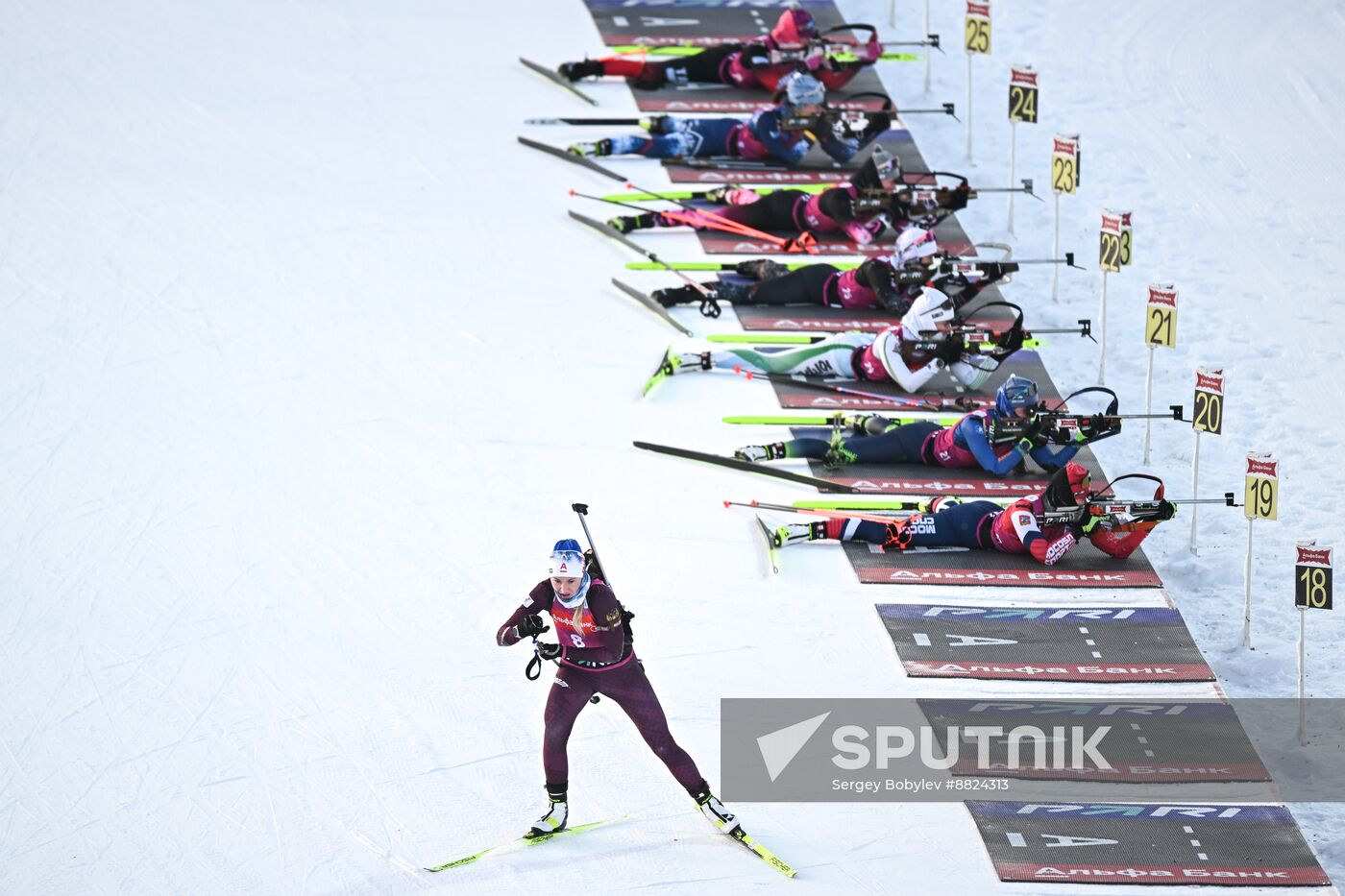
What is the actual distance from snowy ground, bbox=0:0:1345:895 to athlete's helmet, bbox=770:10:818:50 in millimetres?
1231

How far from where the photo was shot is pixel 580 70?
1667cm

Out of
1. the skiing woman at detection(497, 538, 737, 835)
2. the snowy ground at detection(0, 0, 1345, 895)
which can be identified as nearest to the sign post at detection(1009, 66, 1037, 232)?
the snowy ground at detection(0, 0, 1345, 895)

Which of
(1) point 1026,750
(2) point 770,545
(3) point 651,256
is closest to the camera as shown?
(1) point 1026,750

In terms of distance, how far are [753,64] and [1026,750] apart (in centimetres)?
791

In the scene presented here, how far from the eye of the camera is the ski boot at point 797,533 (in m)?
11.4

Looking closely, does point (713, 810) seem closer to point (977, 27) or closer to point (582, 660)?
point (582, 660)

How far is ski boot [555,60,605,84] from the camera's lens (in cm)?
1661

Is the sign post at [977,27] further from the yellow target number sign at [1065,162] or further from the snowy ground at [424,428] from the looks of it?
the yellow target number sign at [1065,162]

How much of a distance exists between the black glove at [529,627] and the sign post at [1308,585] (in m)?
4.00

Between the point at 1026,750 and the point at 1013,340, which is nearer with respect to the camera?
the point at 1026,750

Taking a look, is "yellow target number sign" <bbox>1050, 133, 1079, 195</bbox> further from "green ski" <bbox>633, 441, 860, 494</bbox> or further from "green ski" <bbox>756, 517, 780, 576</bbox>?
"green ski" <bbox>756, 517, 780, 576</bbox>

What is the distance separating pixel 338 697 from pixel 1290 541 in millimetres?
5676

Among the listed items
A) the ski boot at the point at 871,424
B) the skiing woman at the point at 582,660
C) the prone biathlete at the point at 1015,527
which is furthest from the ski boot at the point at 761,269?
the skiing woman at the point at 582,660

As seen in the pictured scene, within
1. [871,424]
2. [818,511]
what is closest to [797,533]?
[818,511]
